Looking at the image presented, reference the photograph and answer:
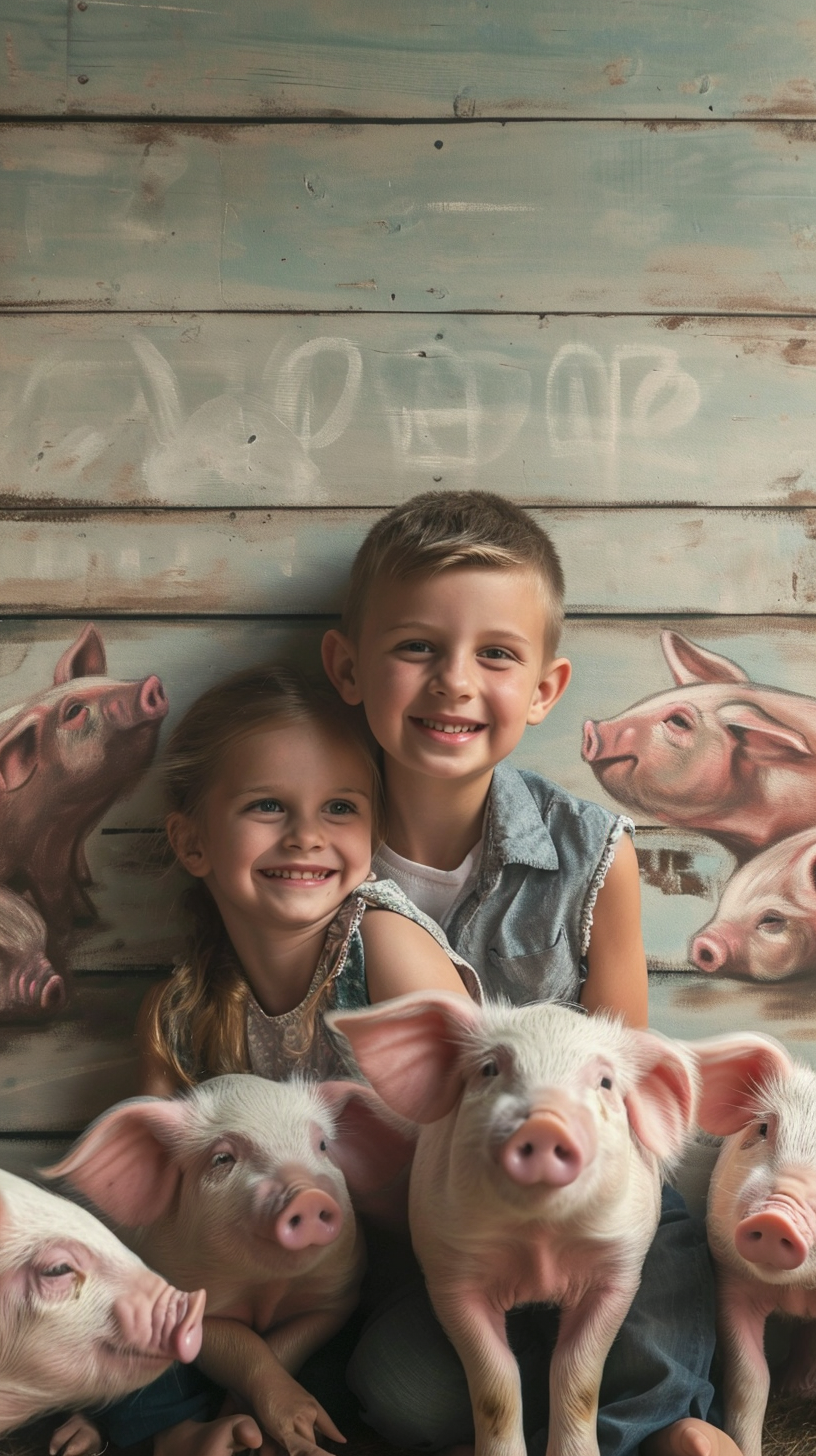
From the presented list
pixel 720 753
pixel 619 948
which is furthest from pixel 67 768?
pixel 720 753

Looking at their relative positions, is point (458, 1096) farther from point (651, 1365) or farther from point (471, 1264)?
point (651, 1365)

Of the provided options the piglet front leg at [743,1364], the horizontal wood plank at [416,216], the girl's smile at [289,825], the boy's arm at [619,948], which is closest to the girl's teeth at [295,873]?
the girl's smile at [289,825]

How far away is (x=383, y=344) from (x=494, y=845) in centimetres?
61

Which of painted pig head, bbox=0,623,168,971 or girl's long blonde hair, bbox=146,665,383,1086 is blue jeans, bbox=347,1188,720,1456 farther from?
painted pig head, bbox=0,623,168,971

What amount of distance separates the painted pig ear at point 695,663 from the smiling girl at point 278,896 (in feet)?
1.27

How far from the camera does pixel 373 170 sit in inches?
54.3

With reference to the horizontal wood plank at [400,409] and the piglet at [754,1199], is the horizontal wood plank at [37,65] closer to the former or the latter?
the horizontal wood plank at [400,409]

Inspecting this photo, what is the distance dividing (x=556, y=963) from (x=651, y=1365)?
0.41m

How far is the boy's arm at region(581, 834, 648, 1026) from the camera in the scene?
1.31 m

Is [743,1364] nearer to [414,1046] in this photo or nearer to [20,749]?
[414,1046]

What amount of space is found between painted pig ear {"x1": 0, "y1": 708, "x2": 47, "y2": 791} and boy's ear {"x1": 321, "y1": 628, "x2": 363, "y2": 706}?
36 cm

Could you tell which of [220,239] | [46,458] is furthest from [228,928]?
[220,239]

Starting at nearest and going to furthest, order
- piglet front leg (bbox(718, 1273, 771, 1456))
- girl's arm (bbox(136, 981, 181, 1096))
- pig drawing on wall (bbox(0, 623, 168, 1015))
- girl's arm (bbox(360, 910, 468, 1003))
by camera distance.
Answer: piglet front leg (bbox(718, 1273, 771, 1456))
girl's arm (bbox(360, 910, 468, 1003))
girl's arm (bbox(136, 981, 181, 1096))
pig drawing on wall (bbox(0, 623, 168, 1015))

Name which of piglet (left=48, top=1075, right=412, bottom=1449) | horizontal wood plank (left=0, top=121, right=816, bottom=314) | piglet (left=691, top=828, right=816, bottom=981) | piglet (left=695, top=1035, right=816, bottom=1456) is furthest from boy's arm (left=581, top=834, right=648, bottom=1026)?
horizontal wood plank (left=0, top=121, right=816, bottom=314)
